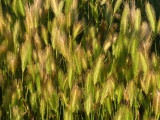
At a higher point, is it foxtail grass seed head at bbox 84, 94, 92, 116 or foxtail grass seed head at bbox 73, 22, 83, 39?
foxtail grass seed head at bbox 73, 22, 83, 39

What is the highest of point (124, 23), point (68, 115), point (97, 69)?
point (124, 23)

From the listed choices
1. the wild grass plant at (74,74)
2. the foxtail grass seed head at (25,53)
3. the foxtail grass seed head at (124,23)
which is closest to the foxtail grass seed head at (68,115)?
the wild grass plant at (74,74)

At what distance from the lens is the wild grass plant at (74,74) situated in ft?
4.01

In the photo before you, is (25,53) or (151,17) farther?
(151,17)

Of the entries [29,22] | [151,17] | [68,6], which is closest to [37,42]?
[29,22]

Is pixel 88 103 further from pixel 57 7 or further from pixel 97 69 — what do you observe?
pixel 57 7

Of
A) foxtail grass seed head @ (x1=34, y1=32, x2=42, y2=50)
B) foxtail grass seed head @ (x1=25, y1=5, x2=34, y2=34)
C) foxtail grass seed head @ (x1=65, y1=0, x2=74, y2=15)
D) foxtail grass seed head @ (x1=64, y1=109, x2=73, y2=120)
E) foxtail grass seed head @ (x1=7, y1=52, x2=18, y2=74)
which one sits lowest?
foxtail grass seed head @ (x1=64, y1=109, x2=73, y2=120)

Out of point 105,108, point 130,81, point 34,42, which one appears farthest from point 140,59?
point 34,42

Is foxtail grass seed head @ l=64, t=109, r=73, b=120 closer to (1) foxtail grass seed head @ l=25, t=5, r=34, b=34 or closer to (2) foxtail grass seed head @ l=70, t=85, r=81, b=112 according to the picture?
(2) foxtail grass seed head @ l=70, t=85, r=81, b=112

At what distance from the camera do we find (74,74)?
1.25m

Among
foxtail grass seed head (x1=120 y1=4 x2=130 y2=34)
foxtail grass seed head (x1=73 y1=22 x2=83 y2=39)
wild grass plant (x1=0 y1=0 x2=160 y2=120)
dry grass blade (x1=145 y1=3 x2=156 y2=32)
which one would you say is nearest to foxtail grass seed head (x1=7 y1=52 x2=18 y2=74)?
wild grass plant (x1=0 y1=0 x2=160 y2=120)

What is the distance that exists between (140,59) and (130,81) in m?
0.06

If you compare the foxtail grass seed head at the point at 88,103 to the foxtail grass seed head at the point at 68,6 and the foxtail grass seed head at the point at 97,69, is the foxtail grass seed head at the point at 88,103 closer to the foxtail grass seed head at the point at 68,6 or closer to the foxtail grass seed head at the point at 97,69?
the foxtail grass seed head at the point at 97,69

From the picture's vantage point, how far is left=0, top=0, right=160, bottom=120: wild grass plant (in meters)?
1.22
